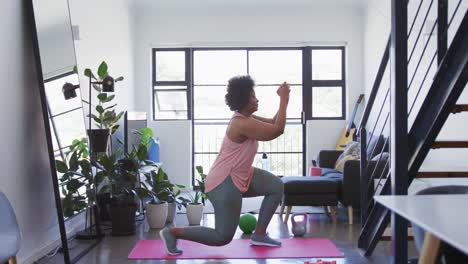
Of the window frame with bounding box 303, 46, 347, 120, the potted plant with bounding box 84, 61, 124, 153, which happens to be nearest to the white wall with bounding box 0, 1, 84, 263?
the potted plant with bounding box 84, 61, 124, 153

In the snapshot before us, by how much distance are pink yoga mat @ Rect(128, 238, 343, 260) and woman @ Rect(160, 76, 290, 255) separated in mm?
175

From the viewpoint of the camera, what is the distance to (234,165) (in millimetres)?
3307

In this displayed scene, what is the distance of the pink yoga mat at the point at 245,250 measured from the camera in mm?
3461

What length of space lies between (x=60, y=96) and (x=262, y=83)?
3.92m

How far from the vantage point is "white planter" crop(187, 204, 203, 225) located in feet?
15.2

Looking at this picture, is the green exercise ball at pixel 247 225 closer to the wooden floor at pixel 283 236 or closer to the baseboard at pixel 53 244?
the wooden floor at pixel 283 236

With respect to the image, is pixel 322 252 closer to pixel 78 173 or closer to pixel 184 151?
pixel 78 173

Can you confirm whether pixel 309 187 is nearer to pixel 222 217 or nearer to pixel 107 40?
pixel 222 217

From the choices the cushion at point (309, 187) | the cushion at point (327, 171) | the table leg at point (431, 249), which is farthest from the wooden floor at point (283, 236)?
the table leg at point (431, 249)

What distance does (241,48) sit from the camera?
712 centimetres

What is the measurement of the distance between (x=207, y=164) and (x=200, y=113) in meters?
0.76

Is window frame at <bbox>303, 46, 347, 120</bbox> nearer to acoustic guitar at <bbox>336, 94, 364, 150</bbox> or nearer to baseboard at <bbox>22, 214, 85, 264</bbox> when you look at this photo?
acoustic guitar at <bbox>336, 94, 364, 150</bbox>

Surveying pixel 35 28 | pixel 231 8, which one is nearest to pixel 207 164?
pixel 231 8

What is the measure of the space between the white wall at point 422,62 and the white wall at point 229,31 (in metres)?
0.28
